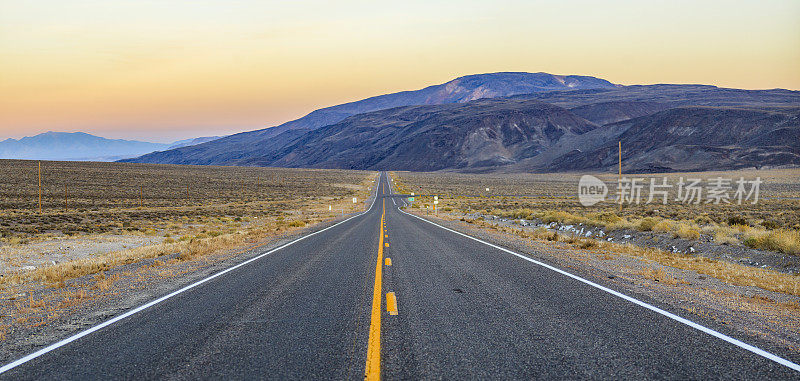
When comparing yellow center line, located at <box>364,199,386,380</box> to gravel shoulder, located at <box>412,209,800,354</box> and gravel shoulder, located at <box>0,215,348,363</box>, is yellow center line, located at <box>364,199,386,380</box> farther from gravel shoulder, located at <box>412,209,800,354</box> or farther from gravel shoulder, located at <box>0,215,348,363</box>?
gravel shoulder, located at <box>412,209,800,354</box>

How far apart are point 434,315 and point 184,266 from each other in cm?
800

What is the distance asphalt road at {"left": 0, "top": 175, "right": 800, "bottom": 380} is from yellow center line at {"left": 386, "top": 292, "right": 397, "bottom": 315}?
5 centimetres

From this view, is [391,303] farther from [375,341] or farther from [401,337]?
[375,341]

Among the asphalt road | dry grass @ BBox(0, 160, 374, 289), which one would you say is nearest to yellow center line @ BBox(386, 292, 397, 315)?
the asphalt road

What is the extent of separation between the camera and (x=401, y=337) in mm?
5594

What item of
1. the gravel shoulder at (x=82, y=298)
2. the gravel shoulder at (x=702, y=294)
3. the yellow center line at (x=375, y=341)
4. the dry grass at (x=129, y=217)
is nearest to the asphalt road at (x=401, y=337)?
the yellow center line at (x=375, y=341)

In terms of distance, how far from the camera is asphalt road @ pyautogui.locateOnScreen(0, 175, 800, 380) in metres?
4.63

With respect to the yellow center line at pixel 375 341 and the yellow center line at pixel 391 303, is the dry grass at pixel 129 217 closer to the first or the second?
the yellow center line at pixel 375 341

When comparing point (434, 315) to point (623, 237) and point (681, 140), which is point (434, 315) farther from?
point (681, 140)

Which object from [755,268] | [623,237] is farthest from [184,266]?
[623,237]

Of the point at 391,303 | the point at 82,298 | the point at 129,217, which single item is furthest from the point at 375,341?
the point at 129,217

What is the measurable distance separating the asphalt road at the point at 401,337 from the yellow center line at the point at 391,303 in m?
0.05

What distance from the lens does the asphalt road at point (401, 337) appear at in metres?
4.63

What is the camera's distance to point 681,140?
6033 inches
